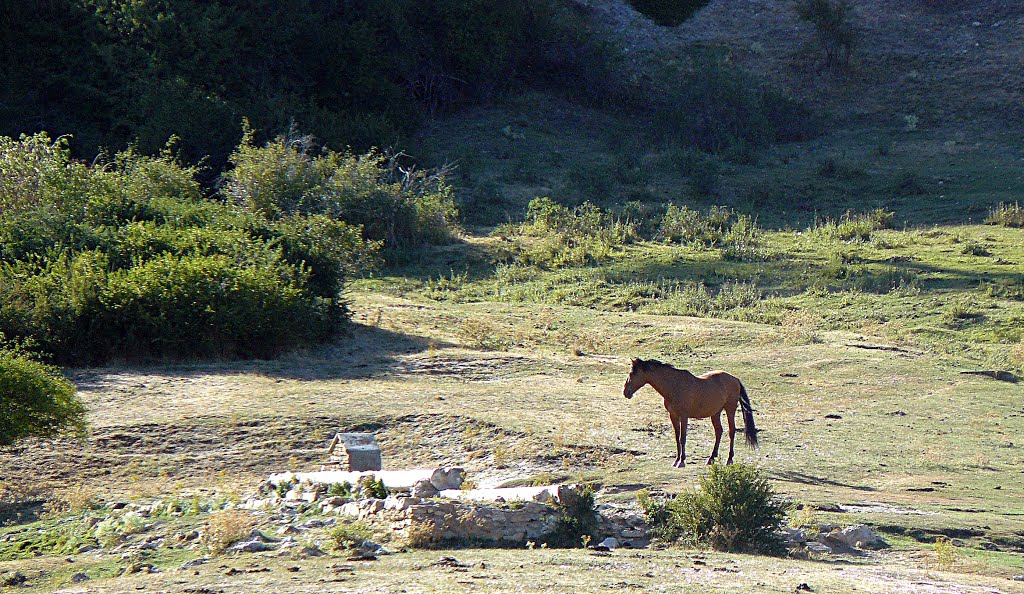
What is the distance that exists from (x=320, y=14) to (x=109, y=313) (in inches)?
963

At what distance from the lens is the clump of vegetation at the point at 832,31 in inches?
1708

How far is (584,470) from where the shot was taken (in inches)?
456

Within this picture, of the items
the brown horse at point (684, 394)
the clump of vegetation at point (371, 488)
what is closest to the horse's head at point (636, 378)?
the brown horse at point (684, 394)

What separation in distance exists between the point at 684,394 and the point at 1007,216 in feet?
62.0

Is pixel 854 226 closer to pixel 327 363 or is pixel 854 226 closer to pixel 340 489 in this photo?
pixel 327 363

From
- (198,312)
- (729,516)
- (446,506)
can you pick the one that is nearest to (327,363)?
(198,312)

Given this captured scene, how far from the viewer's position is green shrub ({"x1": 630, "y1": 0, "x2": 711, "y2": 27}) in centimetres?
4744

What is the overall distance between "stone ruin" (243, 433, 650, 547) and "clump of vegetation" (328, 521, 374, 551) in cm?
16

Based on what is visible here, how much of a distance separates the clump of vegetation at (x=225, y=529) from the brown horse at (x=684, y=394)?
420 cm

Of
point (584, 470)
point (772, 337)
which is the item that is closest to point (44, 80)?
point (772, 337)

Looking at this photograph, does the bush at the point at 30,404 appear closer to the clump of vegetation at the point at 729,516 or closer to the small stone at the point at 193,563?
the small stone at the point at 193,563

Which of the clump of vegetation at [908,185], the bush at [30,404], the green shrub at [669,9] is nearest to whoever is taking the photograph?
the bush at [30,404]

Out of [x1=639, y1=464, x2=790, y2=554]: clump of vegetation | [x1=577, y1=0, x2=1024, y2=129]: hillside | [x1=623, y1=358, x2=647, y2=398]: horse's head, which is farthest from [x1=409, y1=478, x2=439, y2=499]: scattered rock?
[x1=577, y1=0, x2=1024, y2=129]: hillside

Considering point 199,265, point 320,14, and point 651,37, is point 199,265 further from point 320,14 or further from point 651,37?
point 651,37
